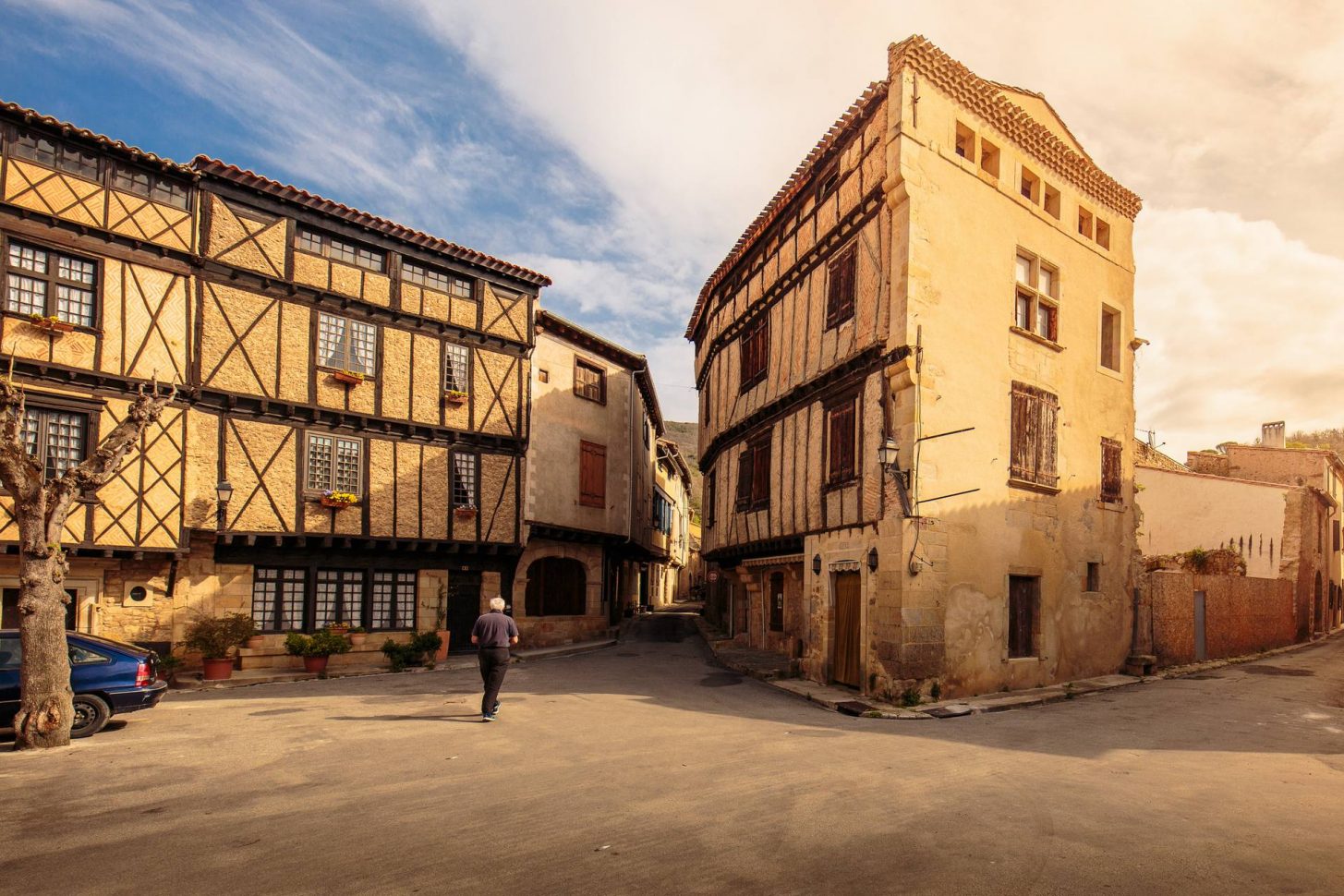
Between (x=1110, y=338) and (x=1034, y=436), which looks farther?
(x=1110, y=338)

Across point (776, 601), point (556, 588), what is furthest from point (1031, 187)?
point (556, 588)

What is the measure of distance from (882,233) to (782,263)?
4221mm

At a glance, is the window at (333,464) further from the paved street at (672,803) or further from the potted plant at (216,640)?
the paved street at (672,803)

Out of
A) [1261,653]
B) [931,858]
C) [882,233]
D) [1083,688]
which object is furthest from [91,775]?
[1261,653]

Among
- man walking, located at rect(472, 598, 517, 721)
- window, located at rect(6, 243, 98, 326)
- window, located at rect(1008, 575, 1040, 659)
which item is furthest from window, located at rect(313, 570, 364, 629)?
window, located at rect(1008, 575, 1040, 659)

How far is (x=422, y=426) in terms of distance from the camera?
18578mm

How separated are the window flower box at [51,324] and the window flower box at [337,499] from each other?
5.30 meters

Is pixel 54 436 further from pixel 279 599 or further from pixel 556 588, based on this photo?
pixel 556 588

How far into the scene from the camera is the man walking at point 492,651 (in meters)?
10.1

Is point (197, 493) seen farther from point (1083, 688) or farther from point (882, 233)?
point (1083, 688)

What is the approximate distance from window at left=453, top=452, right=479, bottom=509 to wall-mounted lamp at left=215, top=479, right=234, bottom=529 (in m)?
4.82

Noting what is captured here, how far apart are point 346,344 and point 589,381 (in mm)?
7599

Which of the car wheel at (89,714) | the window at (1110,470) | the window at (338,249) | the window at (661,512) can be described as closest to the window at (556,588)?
the window at (338,249)

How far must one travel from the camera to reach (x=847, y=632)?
546 inches
